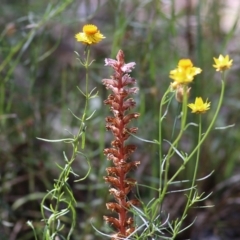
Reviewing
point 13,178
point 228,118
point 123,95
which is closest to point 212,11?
point 228,118

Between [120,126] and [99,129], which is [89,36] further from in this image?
[99,129]

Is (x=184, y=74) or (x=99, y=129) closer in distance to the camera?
(x=184, y=74)

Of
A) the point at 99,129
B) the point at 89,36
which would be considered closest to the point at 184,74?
the point at 89,36

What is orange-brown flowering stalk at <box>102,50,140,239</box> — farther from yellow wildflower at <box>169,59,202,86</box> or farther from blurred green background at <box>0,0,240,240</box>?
blurred green background at <box>0,0,240,240</box>

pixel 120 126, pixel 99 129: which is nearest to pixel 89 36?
pixel 120 126

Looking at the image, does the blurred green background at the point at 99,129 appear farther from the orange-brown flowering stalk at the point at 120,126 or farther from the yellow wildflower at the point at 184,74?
the yellow wildflower at the point at 184,74

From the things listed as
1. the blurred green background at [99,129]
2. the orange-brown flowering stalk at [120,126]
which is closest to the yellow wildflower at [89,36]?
the orange-brown flowering stalk at [120,126]

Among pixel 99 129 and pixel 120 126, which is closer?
pixel 120 126

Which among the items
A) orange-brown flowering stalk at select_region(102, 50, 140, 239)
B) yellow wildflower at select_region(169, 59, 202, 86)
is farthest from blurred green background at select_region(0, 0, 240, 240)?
yellow wildflower at select_region(169, 59, 202, 86)

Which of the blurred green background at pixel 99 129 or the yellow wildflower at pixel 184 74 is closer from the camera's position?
the yellow wildflower at pixel 184 74

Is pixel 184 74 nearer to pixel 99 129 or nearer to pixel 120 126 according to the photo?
pixel 120 126

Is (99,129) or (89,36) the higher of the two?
(89,36)
